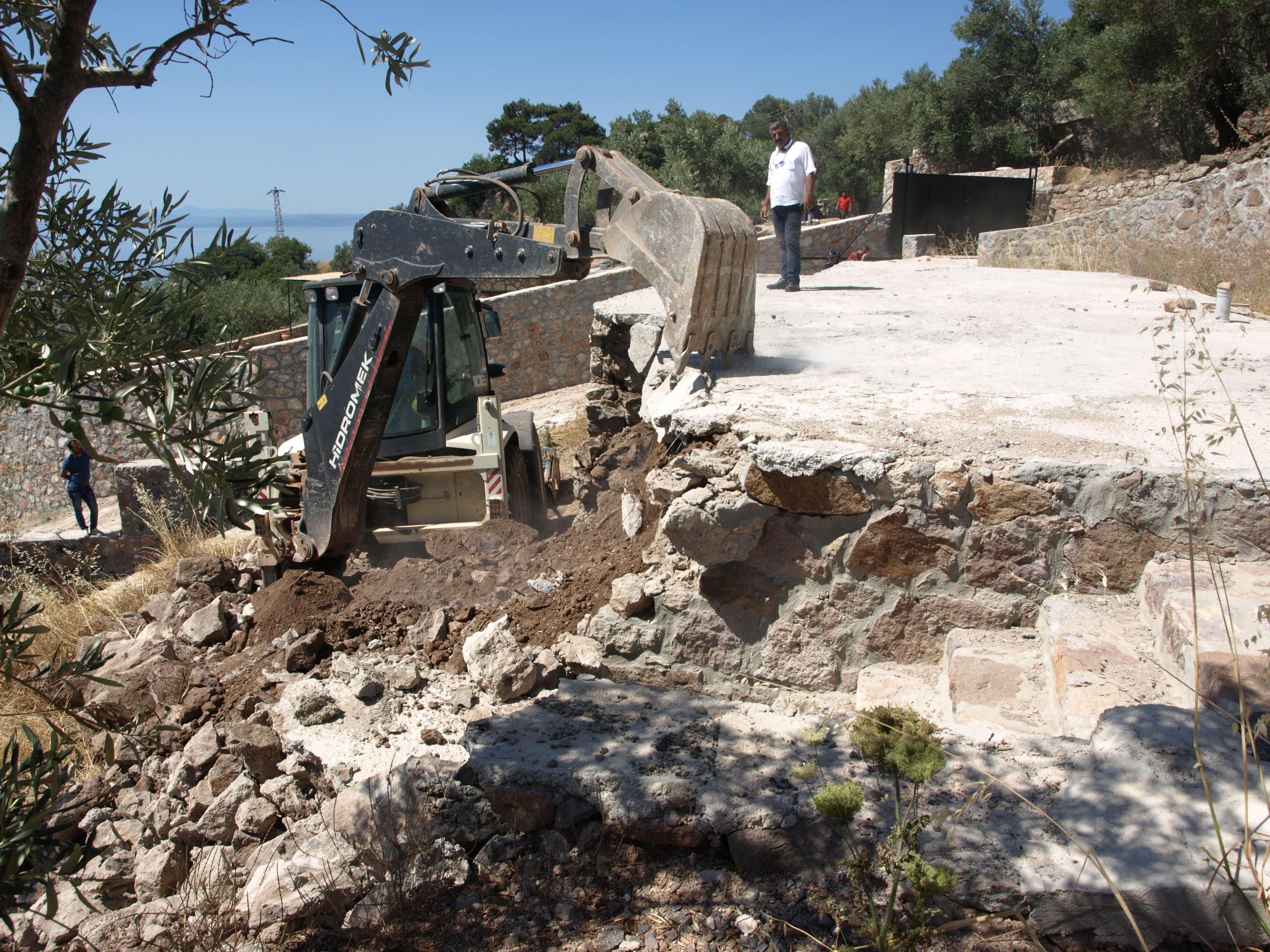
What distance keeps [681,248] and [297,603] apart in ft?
9.48

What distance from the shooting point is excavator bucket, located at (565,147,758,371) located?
421 centimetres

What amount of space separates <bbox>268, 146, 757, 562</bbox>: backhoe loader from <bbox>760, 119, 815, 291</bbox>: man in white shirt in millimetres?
2894

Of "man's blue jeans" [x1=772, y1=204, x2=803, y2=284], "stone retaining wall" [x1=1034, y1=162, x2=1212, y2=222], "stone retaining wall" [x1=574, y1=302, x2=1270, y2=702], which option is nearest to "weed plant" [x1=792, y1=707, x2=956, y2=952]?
"stone retaining wall" [x1=574, y1=302, x2=1270, y2=702]

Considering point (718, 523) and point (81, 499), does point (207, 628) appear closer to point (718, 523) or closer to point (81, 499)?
point (718, 523)

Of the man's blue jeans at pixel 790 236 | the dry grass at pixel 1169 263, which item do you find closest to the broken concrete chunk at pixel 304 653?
the man's blue jeans at pixel 790 236

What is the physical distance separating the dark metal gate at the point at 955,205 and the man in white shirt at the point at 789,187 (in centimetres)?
1107

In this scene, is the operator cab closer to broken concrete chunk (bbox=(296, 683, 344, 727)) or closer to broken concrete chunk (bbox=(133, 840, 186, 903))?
broken concrete chunk (bbox=(296, 683, 344, 727))

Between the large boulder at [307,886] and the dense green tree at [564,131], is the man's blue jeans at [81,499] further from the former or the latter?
the dense green tree at [564,131]

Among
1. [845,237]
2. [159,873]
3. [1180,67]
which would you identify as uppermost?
[1180,67]

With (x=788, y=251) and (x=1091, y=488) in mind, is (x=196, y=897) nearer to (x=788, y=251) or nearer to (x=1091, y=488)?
(x=1091, y=488)

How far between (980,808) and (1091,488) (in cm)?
144

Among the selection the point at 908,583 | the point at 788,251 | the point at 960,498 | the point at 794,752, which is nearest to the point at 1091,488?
the point at 960,498

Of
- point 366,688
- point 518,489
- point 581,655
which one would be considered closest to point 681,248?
point 581,655

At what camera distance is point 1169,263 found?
922cm
